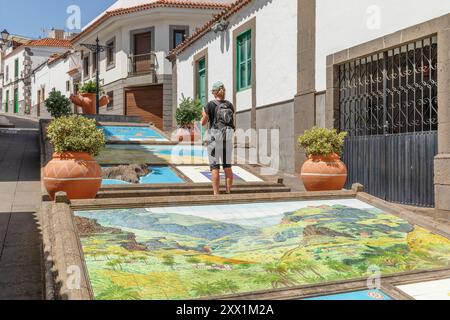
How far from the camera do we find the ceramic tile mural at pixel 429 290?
3607 millimetres

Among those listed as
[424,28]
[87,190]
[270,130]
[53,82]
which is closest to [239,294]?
Result: [87,190]

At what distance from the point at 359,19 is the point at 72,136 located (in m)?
6.43

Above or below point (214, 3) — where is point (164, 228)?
below

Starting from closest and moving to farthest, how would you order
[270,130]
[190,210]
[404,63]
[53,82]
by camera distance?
[190,210] → [404,63] → [270,130] → [53,82]

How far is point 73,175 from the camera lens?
20.6 ft

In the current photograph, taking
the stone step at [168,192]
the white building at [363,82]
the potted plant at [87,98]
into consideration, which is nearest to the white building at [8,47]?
the potted plant at [87,98]

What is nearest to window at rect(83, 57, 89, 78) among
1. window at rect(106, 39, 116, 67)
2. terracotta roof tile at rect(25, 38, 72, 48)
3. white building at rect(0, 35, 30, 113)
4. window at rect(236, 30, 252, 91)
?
window at rect(106, 39, 116, 67)

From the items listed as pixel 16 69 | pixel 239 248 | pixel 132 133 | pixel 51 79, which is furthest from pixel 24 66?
pixel 239 248

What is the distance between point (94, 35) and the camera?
27.7m

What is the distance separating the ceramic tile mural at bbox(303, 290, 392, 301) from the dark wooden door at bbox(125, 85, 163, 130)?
2189cm

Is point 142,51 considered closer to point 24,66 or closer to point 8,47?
point 24,66

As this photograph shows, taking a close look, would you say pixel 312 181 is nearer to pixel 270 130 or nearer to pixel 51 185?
pixel 51 185
